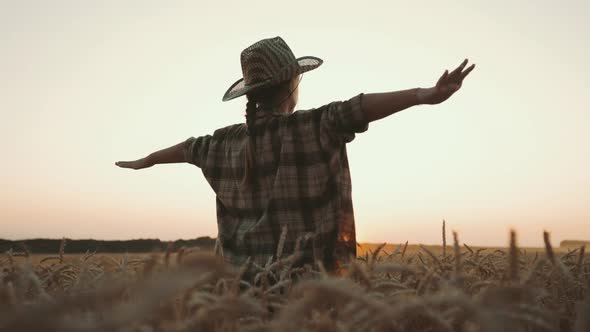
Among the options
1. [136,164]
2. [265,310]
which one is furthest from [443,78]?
[136,164]

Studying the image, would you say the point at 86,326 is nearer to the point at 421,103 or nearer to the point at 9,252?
the point at 9,252

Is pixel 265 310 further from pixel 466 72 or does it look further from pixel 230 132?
pixel 230 132

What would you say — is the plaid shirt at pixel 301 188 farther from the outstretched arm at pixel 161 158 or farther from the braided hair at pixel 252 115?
the outstretched arm at pixel 161 158

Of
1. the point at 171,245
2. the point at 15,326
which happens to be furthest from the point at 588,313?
the point at 15,326

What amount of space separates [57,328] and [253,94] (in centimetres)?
345

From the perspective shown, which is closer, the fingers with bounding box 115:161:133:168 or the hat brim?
the hat brim

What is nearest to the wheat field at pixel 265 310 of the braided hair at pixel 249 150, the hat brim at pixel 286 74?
the braided hair at pixel 249 150

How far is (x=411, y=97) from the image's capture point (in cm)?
281

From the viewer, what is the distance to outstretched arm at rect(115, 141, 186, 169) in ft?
14.9

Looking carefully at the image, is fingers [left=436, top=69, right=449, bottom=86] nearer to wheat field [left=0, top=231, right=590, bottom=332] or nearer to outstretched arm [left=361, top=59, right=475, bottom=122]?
outstretched arm [left=361, top=59, right=475, bottom=122]

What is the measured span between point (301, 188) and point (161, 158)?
66.1 inches

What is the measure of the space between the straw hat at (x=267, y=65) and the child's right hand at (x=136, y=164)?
1.11 meters

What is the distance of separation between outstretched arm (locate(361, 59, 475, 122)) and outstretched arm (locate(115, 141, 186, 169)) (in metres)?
1.99

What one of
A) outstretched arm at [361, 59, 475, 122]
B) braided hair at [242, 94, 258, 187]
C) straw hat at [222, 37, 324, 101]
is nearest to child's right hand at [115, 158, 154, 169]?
straw hat at [222, 37, 324, 101]
